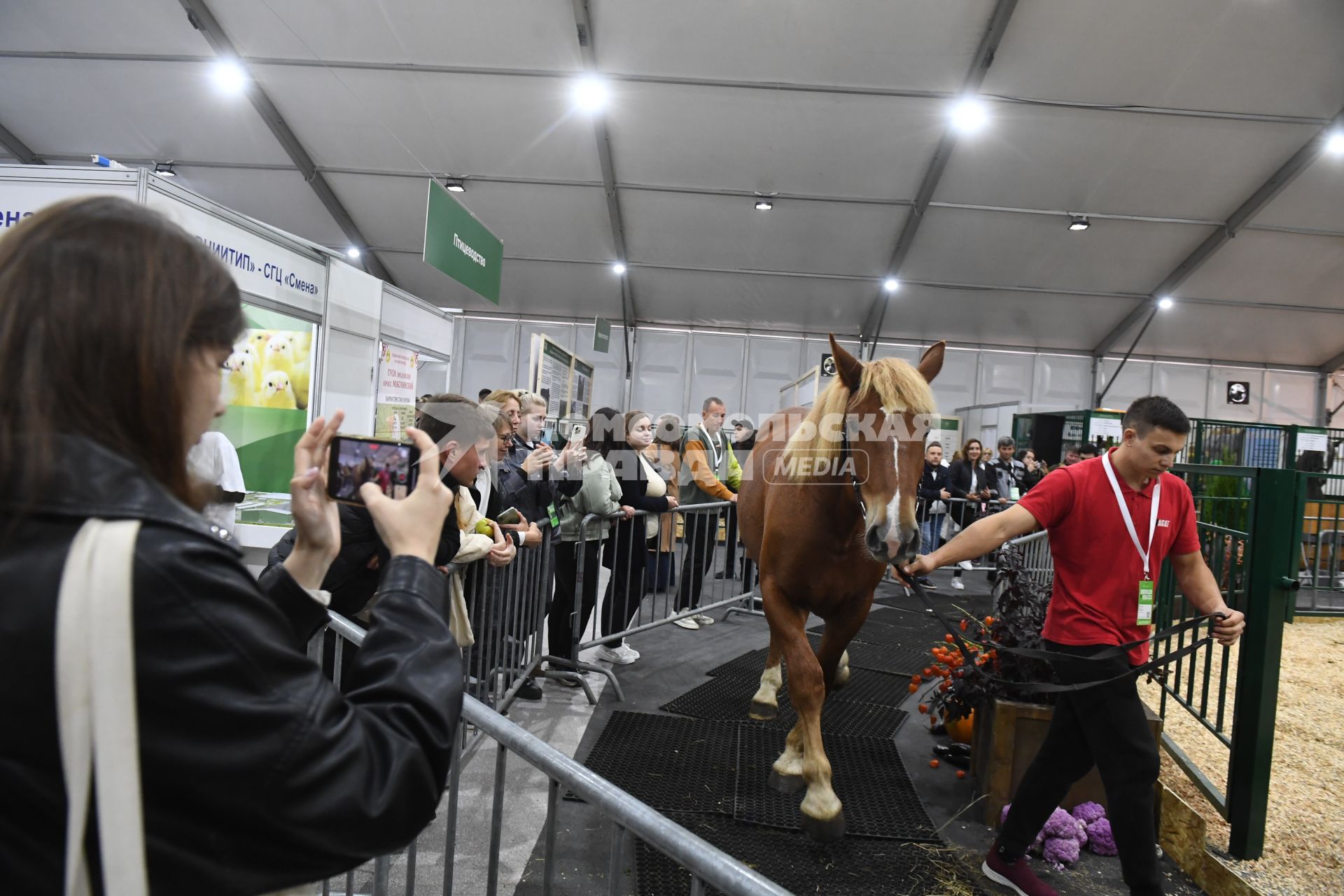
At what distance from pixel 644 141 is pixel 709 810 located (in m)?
10.8

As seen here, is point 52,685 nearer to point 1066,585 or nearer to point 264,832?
point 264,832

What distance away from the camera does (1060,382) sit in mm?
17609

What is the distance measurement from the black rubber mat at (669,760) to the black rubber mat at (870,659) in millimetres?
1105

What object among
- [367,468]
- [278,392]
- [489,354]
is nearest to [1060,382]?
[489,354]

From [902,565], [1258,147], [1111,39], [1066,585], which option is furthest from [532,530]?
[1258,147]

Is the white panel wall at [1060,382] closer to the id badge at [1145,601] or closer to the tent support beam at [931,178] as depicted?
the tent support beam at [931,178]

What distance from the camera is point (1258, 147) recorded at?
11.0 meters

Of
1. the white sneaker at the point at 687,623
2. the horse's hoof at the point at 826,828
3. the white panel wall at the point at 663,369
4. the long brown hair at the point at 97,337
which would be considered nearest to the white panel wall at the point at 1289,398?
the white panel wall at the point at 663,369

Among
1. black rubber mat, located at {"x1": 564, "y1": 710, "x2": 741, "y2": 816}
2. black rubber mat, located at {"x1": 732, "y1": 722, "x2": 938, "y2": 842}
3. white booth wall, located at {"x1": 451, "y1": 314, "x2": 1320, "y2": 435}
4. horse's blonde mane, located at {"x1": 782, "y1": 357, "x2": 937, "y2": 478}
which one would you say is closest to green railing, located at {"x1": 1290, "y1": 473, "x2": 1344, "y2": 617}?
black rubber mat, located at {"x1": 732, "y1": 722, "x2": 938, "y2": 842}

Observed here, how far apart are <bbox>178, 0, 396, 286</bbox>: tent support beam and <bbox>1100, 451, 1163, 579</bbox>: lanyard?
12.4 meters

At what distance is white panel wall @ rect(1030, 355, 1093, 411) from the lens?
57.5 ft

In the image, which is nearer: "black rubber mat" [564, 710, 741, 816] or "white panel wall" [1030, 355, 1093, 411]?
"black rubber mat" [564, 710, 741, 816]

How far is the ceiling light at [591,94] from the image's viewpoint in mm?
10516

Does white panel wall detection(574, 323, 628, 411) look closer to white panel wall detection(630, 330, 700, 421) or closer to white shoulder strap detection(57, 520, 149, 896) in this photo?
white panel wall detection(630, 330, 700, 421)
